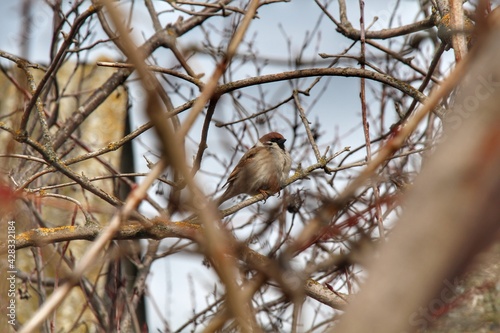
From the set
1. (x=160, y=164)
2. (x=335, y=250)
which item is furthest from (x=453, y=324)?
(x=335, y=250)

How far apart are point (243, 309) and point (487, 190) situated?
424mm

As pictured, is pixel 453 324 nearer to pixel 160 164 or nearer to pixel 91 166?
pixel 160 164

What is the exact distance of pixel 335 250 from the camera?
207 inches

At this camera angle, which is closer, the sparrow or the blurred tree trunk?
the blurred tree trunk

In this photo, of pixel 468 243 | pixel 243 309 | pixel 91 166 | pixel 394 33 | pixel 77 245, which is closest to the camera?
pixel 468 243

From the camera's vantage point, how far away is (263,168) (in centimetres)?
643

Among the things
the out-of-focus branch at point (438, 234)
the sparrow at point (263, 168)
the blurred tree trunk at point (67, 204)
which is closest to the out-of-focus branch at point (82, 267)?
the out-of-focus branch at point (438, 234)

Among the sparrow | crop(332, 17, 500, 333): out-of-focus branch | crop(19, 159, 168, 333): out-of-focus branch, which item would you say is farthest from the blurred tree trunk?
crop(332, 17, 500, 333): out-of-focus branch

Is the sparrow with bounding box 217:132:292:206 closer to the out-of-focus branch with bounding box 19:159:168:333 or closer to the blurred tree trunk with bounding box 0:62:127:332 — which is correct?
the blurred tree trunk with bounding box 0:62:127:332

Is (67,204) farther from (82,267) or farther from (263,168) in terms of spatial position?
(82,267)

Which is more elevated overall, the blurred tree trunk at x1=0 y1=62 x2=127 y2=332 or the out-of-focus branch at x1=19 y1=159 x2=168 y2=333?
the blurred tree trunk at x1=0 y1=62 x2=127 y2=332

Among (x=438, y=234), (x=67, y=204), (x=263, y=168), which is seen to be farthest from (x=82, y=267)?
(x=263, y=168)

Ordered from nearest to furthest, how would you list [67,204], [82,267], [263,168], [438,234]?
[438,234], [82,267], [67,204], [263,168]

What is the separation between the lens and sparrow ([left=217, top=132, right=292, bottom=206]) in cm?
625
